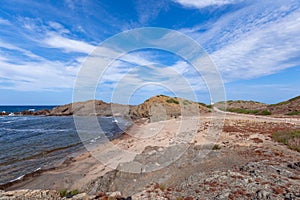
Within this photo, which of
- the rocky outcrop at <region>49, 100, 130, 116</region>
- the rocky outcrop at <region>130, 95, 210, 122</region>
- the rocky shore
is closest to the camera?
the rocky shore

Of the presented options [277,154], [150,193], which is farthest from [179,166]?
[277,154]

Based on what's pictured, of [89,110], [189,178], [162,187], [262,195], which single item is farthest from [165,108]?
[262,195]

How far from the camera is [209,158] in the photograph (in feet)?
42.0

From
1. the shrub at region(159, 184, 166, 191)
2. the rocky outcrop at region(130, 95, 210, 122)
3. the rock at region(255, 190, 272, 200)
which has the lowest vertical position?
the shrub at region(159, 184, 166, 191)

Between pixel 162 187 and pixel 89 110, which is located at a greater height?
pixel 89 110

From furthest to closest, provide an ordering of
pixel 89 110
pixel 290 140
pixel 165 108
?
pixel 89 110
pixel 165 108
pixel 290 140

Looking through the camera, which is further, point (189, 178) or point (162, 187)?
point (189, 178)

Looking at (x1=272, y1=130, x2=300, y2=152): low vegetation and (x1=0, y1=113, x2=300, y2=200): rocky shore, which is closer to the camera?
(x1=0, y1=113, x2=300, y2=200): rocky shore

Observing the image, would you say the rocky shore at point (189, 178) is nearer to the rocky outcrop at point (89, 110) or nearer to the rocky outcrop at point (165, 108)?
the rocky outcrop at point (165, 108)

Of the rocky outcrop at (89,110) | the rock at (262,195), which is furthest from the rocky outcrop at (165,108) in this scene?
the rock at (262,195)

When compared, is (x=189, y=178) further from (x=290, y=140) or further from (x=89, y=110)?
(x=89, y=110)

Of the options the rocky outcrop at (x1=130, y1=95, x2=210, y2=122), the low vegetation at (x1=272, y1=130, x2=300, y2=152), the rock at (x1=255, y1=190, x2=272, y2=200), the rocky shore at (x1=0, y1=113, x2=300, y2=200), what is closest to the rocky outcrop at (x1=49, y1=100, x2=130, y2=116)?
Result: the rocky outcrop at (x1=130, y1=95, x2=210, y2=122)

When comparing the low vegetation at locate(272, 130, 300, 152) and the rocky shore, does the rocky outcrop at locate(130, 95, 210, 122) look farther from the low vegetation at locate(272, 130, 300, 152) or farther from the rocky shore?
the rocky shore

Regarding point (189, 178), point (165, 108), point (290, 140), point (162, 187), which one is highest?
point (165, 108)
